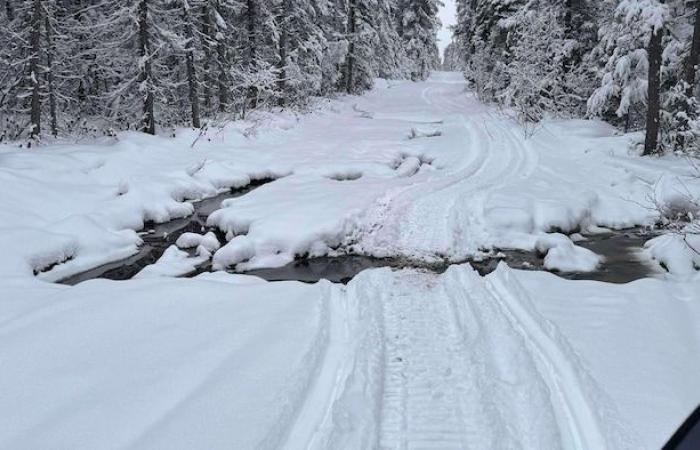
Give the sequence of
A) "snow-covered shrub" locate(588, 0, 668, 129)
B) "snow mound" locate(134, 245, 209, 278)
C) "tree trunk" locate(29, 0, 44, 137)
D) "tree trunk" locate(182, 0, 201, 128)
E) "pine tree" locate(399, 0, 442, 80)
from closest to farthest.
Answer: "snow mound" locate(134, 245, 209, 278) → "snow-covered shrub" locate(588, 0, 668, 129) → "tree trunk" locate(29, 0, 44, 137) → "tree trunk" locate(182, 0, 201, 128) → "pine tree" locate(399, 0, 442, 80)

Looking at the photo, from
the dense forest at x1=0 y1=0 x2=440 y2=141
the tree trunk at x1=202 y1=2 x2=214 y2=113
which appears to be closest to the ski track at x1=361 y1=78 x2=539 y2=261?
the dense forest at x1=0 y1=0 x2=440 y2=141

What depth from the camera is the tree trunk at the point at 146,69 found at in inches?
653

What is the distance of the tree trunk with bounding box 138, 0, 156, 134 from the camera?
54.4ft

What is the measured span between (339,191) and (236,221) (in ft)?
9.53

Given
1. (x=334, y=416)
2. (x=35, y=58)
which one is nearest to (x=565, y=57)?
(x=35, y=58)

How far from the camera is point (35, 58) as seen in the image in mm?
14477

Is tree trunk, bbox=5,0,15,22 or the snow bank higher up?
tree trunk, bbox=5,0,15,22

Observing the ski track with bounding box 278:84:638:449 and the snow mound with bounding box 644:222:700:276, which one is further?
the snow mound with bounding box 644:222:700:276

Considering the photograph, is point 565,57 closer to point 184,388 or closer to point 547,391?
point 547,391

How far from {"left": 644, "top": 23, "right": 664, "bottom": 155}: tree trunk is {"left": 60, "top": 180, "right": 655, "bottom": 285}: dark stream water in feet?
16.7

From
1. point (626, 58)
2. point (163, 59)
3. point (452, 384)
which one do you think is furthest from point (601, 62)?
point (452, 384)

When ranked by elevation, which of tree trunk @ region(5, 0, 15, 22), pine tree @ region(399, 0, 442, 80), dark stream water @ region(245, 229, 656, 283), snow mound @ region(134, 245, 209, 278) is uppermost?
pine tree @ region(399, 0, 442, 80)

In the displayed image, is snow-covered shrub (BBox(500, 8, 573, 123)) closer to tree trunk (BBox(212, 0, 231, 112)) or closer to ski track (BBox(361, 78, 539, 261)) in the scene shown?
ski track (BBox(361, 78, 539, 261))

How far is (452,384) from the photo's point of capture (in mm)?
4598
